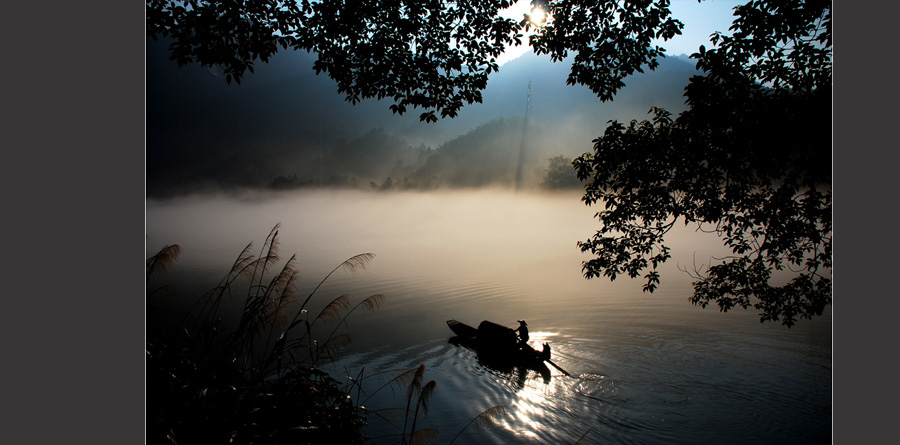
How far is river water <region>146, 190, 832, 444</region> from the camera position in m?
3.94

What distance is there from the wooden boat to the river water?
0.19 metres

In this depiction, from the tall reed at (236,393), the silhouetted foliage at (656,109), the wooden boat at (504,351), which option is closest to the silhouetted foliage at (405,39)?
the silhouetted foliage at (656,109)

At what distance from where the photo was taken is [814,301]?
111 inches

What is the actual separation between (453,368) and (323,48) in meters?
4.67

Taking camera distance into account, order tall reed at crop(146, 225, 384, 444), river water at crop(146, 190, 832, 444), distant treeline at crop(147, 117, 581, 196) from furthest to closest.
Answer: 1. distant treeline at crop(147, 117, 581, 196)
2. river water at crop(146, 190, 832, 444)
3. tall reed at crop(146, 225, 384, 444)

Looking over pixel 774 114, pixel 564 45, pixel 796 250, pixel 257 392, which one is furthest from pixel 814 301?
pixel 257 392

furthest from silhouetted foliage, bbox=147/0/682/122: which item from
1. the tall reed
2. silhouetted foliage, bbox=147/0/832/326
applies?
the tall reed

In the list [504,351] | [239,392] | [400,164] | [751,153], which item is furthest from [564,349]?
[400,164]

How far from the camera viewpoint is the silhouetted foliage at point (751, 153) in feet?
8.22

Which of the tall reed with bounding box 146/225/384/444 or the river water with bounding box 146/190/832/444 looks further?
the river water with bounding box 146/190/832/444

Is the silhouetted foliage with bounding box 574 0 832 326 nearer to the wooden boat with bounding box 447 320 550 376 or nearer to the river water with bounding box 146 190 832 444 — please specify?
the river water with bounding box 146 190 832 444

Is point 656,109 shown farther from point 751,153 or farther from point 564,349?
point 564,349

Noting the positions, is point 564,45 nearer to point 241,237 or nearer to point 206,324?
point 206,324

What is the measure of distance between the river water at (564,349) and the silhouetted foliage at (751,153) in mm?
1881
